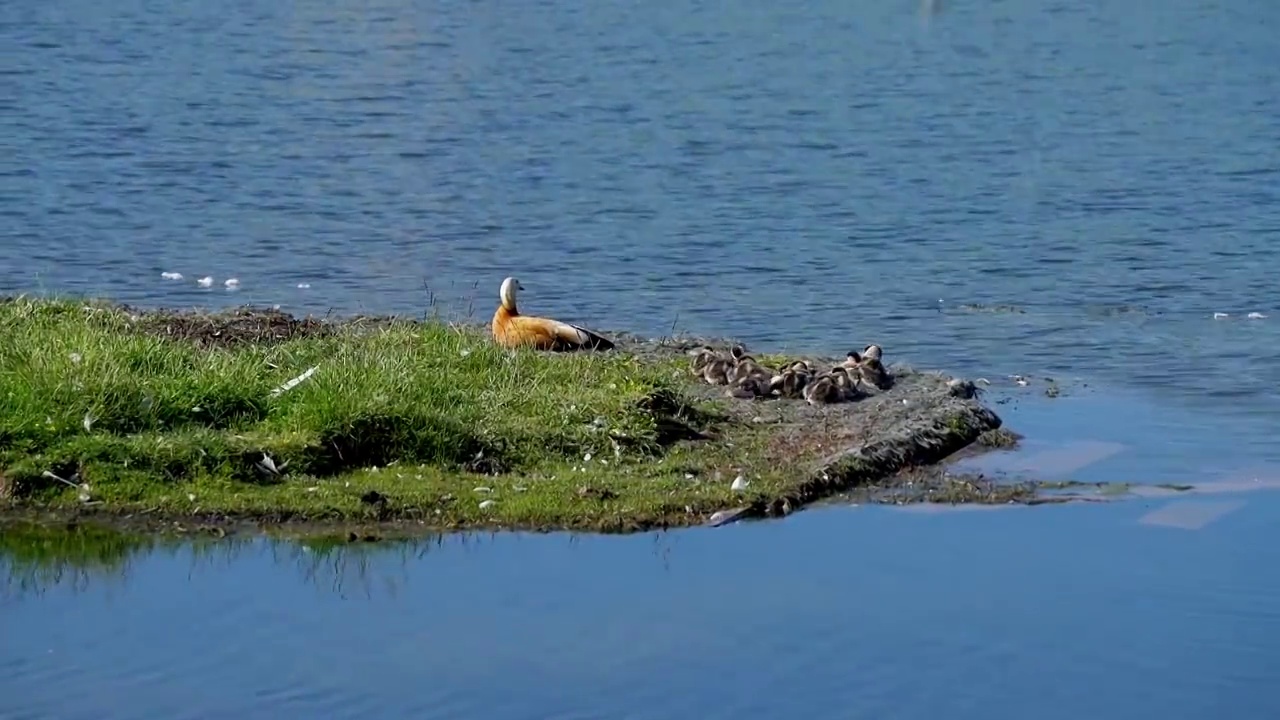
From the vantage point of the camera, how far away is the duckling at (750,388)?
14.3m

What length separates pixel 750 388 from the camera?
14.3m

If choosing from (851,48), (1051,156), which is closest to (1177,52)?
(851,48)

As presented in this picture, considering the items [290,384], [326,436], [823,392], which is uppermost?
[290,384]

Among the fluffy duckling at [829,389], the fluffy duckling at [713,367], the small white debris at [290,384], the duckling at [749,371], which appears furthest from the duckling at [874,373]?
the small white debris at [290,384]

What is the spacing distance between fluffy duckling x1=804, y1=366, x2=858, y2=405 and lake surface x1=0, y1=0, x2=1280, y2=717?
140 cm

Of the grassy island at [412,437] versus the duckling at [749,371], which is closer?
the grassy island at [412,437]

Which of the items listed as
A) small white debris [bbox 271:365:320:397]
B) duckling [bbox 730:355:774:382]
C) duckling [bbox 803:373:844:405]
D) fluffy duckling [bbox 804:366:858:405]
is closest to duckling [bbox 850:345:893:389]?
fluffy duckling [bbox 804:366:858:405]

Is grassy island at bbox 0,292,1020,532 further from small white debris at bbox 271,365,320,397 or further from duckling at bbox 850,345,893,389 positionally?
duckling at bbox 850,345,893,389

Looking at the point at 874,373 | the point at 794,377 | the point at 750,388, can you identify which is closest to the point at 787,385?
the point at 794,377

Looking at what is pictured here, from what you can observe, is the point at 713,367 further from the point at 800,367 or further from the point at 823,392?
the point at 823,392

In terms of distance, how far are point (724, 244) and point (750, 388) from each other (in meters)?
8.64

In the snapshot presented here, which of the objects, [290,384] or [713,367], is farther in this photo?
[713,367]

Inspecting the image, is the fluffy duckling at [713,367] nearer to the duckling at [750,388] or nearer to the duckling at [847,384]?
the duckling at [750,388]

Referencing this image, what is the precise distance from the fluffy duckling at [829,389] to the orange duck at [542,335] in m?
2.13
